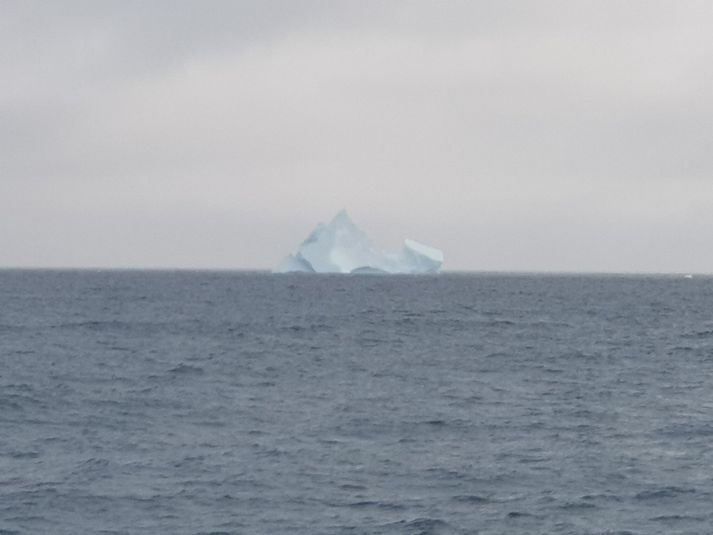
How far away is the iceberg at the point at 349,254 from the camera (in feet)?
414

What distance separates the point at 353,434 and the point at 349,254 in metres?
115

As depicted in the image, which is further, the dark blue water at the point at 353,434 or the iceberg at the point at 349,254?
the iceberg at the point at 349,254

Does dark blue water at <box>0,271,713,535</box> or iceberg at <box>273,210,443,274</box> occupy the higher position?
iceberg at <box>273,210,443,274</box>

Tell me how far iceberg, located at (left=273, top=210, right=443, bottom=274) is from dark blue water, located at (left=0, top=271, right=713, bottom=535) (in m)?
79.5

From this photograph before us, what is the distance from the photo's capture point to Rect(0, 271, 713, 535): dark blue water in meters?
15.9

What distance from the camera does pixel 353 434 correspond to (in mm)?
22062

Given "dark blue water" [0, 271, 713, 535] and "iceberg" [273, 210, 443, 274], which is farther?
"iceberg" [273, 210, 443, 274]

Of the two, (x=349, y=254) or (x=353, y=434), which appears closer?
(x=353, y=434)

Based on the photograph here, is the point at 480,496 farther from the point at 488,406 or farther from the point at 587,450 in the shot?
the point at 488,406

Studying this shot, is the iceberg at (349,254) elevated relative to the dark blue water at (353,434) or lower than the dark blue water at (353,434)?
elevated

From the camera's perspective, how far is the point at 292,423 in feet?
76.1

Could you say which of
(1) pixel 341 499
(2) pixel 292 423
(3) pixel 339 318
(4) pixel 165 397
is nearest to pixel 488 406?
(2) pixel 292 423

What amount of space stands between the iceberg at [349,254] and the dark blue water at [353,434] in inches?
3129

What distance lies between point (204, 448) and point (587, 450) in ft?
23.0
